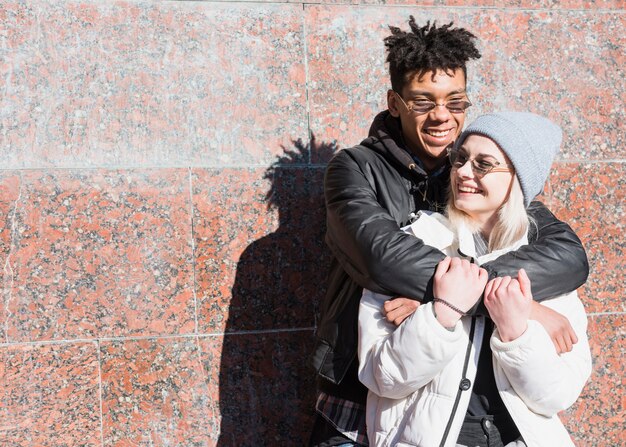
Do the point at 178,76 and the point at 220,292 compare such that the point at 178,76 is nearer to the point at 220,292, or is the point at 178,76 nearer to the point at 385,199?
the point at 220,292

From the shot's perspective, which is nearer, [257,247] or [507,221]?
[507,221]

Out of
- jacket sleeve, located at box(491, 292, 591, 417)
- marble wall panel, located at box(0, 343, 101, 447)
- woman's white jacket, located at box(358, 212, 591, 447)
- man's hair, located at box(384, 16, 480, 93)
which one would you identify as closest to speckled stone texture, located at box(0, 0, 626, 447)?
marble wall panel, located at box(0, 343, 101, 447)

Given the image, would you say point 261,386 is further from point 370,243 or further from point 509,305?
point 509,305

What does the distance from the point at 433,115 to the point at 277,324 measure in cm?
143

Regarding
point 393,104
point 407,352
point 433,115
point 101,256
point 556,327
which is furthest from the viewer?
point 101,256

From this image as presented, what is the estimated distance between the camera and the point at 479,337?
2865 mm

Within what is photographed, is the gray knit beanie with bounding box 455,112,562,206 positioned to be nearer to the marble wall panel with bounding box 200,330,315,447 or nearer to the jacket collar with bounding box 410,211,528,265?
the jacket collar with bounding box 410,211,528,265

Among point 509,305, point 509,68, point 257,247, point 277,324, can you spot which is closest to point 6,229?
point 257,247

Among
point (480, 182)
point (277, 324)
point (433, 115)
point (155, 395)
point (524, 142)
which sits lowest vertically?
point (155, 395)

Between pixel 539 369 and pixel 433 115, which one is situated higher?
pixel 433 115

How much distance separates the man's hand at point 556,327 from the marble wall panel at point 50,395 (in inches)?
85.6

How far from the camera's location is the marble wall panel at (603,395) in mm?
4535

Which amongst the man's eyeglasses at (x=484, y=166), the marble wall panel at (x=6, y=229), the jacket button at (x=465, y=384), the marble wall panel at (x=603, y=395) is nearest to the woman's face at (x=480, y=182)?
the man's eyeglasses at (x=484, y=166)

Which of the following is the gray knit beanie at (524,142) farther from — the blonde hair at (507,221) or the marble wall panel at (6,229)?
the marble wall panel at (6,229)
